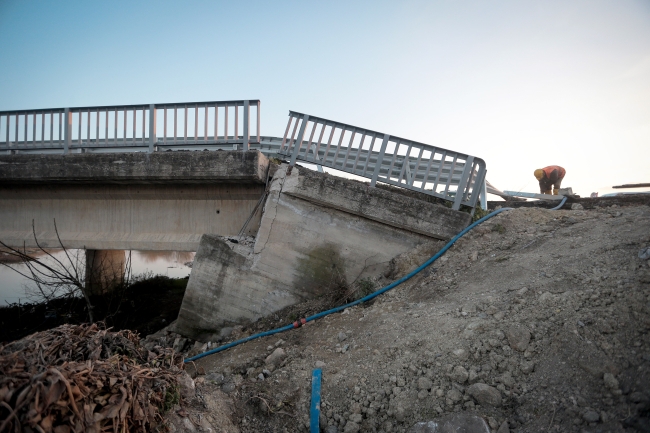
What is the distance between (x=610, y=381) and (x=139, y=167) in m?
7.12

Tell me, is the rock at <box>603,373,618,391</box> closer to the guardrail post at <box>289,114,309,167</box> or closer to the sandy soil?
the sandy soil

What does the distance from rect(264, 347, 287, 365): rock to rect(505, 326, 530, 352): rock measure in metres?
2.49

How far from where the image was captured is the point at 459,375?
134 inches

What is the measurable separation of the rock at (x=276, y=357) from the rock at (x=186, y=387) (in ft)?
4.91

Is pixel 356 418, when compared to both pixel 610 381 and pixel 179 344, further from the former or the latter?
pixel 179 344

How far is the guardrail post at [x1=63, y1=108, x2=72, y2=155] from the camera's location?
702 cm

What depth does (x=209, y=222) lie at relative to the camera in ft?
24.0

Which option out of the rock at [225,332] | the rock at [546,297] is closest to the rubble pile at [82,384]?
the rock at [225,332]

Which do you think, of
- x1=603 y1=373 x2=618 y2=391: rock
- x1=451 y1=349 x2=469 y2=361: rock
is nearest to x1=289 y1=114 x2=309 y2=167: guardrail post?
x1=451 y1=349 x2=469 y2=361: rock

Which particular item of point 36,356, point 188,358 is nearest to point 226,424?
point 36,356

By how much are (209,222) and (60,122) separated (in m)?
3.36

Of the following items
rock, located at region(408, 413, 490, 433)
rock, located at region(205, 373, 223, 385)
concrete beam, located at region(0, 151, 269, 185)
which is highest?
concrete beam, located at region(0, 151, 269, 185)

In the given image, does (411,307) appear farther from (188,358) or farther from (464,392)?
(188,358)

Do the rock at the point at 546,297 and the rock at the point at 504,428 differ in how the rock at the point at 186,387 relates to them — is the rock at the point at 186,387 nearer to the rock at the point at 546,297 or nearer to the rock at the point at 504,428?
the rock at the point at 504,428
